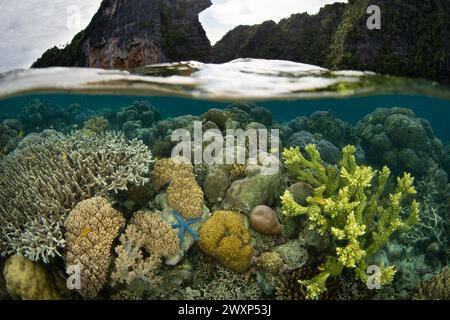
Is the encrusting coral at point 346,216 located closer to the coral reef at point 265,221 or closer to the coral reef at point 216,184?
the coral reef at point 265,221

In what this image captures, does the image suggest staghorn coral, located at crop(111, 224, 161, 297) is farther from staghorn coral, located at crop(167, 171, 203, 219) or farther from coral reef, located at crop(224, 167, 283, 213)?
coral reef, located at crop(224, 167, 283, 213)

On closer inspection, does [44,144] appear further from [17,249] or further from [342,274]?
[342,274]

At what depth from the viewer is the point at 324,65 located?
9.52m

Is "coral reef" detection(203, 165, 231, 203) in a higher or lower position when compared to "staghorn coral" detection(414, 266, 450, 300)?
higher

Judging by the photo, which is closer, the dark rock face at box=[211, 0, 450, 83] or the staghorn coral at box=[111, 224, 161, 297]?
the staghorn coral at box=[111, 224, 161, 297]

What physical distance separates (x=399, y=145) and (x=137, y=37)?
888 centimetres

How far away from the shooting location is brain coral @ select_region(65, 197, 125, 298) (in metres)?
5.55

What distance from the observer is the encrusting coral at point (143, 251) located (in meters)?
5.68

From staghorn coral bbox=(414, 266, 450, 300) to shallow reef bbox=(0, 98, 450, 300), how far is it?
22 mm

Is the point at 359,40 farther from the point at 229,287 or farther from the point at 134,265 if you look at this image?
the point at 134,265

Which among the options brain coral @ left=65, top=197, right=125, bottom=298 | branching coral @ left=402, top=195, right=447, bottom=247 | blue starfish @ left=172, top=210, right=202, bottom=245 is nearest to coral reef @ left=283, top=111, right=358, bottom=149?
branching coral @ left=402, top=195, right=447, bottom=247

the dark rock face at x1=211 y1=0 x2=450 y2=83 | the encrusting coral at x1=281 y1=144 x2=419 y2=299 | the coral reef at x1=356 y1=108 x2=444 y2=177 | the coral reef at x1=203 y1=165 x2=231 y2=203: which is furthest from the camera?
the coral reef at x1=356 y1=108 x2=444 y2=177

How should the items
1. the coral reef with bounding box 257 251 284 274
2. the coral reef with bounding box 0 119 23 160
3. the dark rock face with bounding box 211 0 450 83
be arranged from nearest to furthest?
the coral reef with bounding box 257 251 284 274 → the dark rock face with bounding box 211 0 450 83 → the coral reef with bounding box 0 119 23 160

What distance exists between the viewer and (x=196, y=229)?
648 cm
